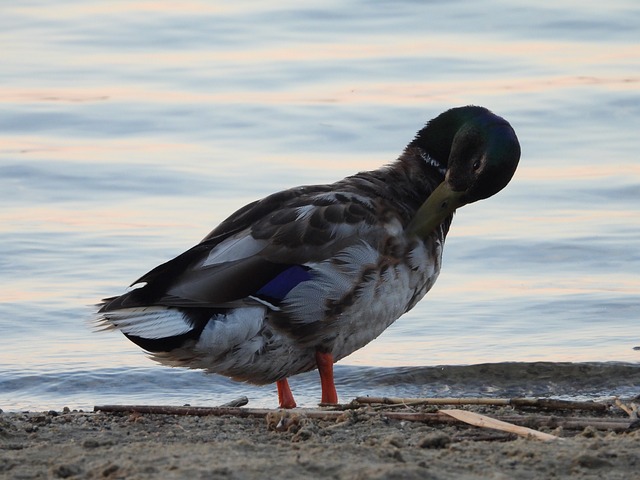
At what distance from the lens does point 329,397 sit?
283 inches

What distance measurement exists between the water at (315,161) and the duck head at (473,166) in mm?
1560

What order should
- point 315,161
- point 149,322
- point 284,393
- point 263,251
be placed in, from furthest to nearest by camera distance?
point 315,161
point 284,393
point 263,251
point 149,322

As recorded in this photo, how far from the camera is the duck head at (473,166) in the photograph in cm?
723

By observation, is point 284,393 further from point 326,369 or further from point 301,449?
point 301,449

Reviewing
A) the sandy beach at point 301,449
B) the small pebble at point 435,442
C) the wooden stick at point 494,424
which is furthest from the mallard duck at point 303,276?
the small pebble at point 435,442

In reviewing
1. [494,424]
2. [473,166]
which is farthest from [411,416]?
[473,166]

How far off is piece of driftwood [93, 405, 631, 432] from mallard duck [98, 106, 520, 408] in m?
0.73

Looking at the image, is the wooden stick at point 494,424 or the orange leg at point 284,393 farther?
the orange leg at point 284,393

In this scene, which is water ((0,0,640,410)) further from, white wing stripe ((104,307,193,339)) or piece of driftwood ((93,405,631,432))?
piece of driftwood ((93,405,631,432))

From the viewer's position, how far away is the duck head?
7.23m

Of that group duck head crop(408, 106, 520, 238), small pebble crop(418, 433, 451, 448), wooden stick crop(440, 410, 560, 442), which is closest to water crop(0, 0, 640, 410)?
duck head crop(408, 106, 520, 238)

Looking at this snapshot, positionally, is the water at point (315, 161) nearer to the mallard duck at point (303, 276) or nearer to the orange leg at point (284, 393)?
the mallard duck at point (303, 276)

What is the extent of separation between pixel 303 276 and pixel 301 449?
205cm

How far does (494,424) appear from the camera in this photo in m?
5.26
